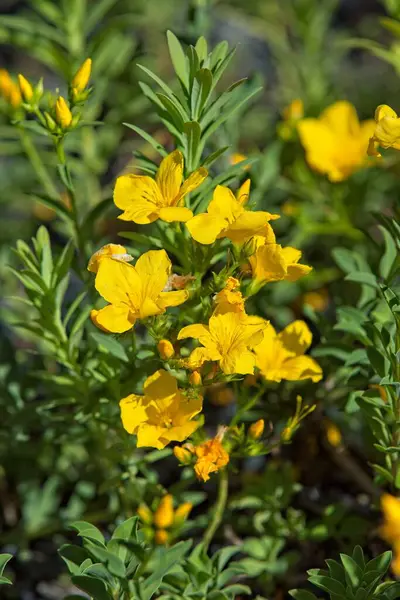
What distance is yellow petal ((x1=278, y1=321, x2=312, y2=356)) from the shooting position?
65.2 inches

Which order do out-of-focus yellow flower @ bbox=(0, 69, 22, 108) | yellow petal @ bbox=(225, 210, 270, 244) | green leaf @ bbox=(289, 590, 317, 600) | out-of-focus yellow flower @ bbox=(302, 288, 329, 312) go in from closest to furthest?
yellow petal @ bbox=(225, 210, 270, 244)
green leaf @ bbox=(289, 590, 317, 600)
out-of-focus yellow flower @ bbox=(0, 69, 22, 108)
out-of-focus yellow flower @ bbox=(302, 288, 329, 312)

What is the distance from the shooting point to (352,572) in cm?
146

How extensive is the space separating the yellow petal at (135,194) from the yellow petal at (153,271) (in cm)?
10

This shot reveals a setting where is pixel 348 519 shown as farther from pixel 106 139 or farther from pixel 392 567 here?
pixel 106 139

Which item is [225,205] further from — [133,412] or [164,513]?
[164,513]

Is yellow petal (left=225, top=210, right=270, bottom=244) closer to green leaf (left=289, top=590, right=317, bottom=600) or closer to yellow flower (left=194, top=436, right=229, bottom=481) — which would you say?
yellow flower (left=194, top=436, right=229, bottom=481)

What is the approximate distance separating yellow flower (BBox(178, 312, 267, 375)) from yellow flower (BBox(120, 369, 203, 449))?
0.33 ft

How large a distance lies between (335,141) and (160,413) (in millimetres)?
1334

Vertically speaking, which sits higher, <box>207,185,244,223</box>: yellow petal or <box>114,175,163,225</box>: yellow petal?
<box>207,185,244,223</box>: yellow petal

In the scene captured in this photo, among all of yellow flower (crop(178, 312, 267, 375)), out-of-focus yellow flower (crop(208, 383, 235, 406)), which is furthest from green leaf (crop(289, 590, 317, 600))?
out-of-focus yellow flower (crop(208, 383, 235, 406))

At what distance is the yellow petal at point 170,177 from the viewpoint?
4.70ft

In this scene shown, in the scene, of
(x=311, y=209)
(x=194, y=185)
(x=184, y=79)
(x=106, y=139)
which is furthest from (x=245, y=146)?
(x=194, y=185)

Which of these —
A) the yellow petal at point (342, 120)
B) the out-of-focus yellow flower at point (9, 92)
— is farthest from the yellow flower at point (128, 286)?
the yellow petal at point (342, 120)

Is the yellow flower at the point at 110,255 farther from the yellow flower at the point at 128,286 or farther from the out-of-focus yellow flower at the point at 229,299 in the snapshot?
the out-of-focus yellow flower at the point at 229,299
